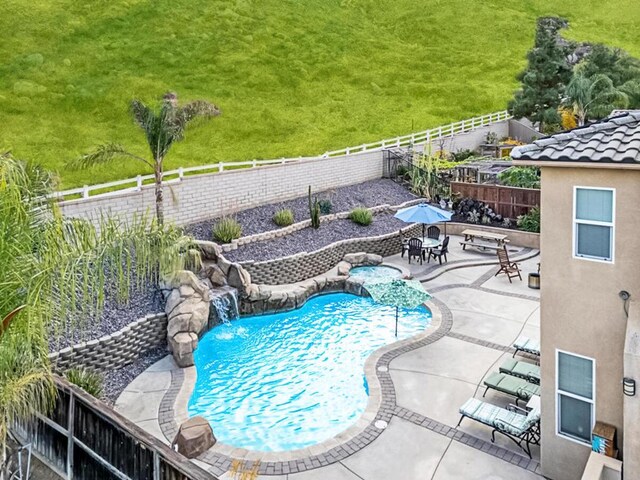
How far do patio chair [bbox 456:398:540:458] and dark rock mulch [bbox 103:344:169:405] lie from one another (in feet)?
22.5

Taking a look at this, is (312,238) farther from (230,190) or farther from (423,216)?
(423,216)

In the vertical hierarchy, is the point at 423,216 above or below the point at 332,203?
below

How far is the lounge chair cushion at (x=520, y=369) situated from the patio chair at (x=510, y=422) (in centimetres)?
124

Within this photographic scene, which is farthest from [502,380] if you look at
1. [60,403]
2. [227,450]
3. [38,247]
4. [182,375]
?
[38,247]

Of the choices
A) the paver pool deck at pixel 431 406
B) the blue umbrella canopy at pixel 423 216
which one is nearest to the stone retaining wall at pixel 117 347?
the paver pool deck at pixel 431 406

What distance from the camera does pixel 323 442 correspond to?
8.07 meters

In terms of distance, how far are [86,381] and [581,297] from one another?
853 cm

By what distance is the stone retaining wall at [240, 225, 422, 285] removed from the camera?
52.0 feet

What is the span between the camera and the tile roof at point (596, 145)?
19.4 ft

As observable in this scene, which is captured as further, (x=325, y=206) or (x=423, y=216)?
(x=325, y=206)

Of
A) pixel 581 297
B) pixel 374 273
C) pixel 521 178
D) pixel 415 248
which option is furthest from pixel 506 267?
pixel 581 297

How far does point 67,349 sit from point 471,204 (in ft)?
61.9

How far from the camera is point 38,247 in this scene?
17.9 feet

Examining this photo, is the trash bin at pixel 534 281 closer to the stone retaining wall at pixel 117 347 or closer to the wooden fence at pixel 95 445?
the stone retaining wall at pixel 117 347
